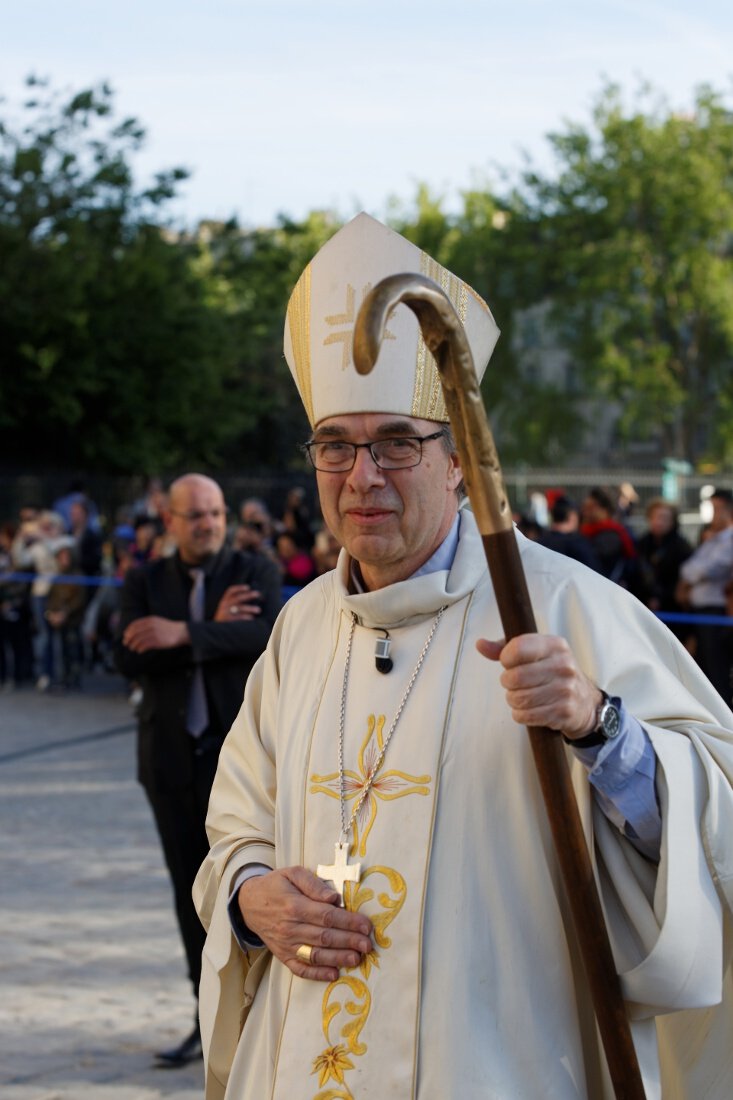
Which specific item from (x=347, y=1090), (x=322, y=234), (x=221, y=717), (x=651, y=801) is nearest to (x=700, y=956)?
(x=651, y=801)

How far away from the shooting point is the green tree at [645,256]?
42.3 meters

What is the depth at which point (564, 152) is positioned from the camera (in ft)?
140

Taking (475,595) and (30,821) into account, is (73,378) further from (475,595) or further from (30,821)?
(475,595)

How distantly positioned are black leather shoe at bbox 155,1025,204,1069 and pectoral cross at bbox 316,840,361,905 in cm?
301

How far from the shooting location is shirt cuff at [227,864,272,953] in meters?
2.86

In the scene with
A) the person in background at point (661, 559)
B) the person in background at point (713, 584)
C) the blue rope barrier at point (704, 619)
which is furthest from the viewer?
the person in background at point (661, 559)

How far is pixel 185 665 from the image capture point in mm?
5680

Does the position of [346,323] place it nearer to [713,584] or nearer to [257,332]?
[713,584]

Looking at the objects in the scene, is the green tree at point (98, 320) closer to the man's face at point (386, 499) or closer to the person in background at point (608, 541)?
the person in background at point (608, 541)

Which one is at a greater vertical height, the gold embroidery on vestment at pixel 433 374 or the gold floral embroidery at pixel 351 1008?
the gold embroidery on vestment at pixel 433 374

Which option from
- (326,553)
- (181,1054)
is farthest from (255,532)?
(181,1054)

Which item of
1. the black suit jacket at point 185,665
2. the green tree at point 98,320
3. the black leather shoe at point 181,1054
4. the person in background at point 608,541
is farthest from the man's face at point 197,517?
the green tree at point 98,320

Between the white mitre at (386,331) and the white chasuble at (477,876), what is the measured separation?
29 cm

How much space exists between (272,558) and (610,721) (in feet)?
36.3
